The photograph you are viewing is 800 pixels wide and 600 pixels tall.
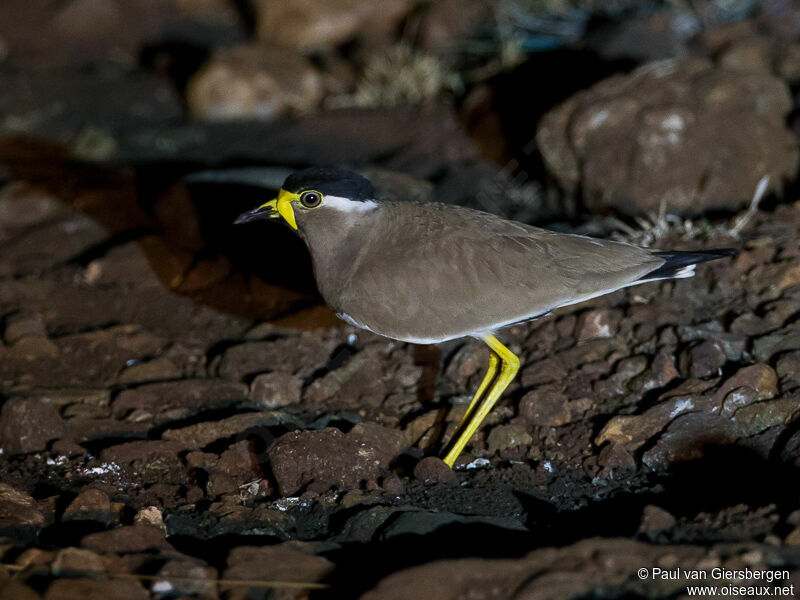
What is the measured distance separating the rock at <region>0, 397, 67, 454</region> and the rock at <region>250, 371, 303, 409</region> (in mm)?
998

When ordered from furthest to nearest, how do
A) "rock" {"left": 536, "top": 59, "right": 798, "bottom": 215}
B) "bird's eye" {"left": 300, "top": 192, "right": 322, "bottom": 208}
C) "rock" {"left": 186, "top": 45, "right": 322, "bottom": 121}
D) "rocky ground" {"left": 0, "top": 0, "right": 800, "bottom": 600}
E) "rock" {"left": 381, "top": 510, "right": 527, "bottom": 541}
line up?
"rock" {"left": 186, "top": 45, "right": 322, "bottom": 121} → "rock" {"left": 536, "top": 59, "right": 798, "bottom": 215} → "bird's eye" {"left": 300, "top": 192, "right": 322, "bottom": 208} → "rock" {"left": 381, "top": 510, "right": 527, "bottom": 541} → "rocky ground" {"left": 0, "top": 0, "right": 800, "bottom": 600}

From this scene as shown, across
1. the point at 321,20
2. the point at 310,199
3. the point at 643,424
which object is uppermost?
the point at 310,199

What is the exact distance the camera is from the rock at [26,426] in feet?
13.4

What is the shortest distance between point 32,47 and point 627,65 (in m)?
6.44

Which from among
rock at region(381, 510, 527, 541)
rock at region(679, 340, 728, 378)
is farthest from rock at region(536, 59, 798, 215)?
rock at region(381, 510, 527, 541)

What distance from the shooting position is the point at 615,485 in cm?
381

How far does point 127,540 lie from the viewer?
3.21 m

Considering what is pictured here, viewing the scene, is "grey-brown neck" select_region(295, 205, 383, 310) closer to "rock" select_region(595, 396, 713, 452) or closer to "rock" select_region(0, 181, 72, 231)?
"rock" select_region(595, 396, 713, 452)

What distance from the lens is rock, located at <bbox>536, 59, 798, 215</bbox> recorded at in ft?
17.9

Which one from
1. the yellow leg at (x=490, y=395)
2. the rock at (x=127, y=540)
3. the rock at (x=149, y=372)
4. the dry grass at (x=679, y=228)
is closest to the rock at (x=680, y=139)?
the dry grass at (x=679, y=228)

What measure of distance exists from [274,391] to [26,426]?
1.22 meters

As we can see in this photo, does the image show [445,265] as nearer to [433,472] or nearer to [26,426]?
[433,472]

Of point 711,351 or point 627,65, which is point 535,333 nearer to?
point 711,351

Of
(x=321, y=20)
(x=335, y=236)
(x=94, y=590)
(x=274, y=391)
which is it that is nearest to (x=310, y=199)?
(x=335, y=236)
